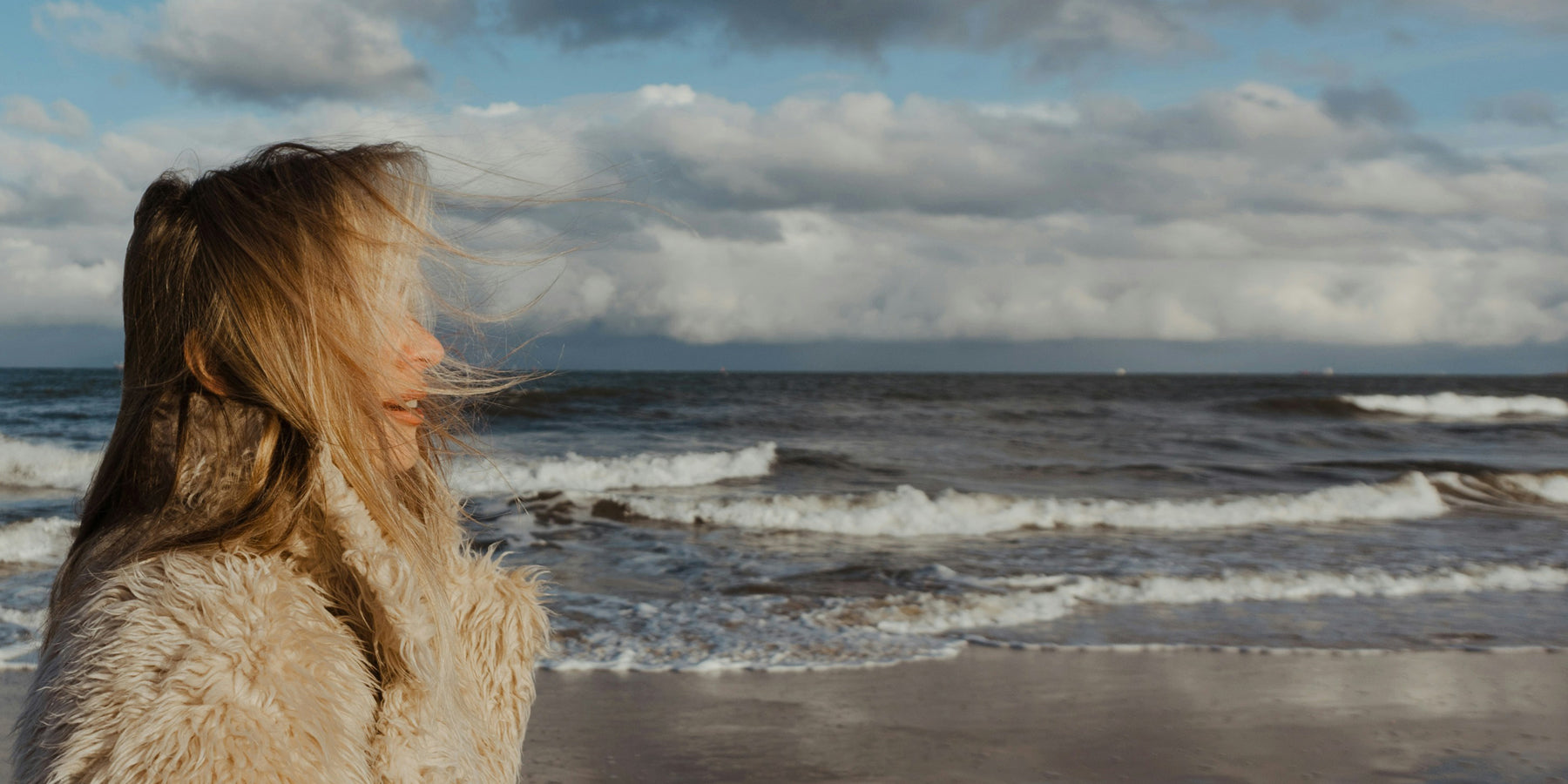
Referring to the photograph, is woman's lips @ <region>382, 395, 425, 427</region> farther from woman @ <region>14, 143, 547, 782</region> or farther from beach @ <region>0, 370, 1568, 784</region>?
beach @ <region>0, 370, 1568, 784</region>

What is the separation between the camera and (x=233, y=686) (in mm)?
826

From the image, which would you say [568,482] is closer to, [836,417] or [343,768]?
[836,417]

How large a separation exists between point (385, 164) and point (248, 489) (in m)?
0.38

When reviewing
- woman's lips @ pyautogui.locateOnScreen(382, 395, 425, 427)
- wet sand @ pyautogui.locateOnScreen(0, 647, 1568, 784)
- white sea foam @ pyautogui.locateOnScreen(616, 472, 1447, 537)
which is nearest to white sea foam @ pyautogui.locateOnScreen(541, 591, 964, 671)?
wet sand @ pyautogui.locateOnScreen(0, 647, 1568, 784)

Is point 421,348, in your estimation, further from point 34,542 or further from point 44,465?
point 44,465

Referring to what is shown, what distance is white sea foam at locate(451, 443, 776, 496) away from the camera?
1486 cm

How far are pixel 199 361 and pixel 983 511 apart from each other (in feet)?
40.3

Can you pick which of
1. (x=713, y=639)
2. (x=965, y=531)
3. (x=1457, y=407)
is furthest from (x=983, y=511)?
(x=1457, y=407)


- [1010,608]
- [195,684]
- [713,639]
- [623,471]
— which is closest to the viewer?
[195,684]

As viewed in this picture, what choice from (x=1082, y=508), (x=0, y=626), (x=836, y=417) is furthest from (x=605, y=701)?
(x=836, y=417)

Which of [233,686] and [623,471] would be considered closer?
[233,686]

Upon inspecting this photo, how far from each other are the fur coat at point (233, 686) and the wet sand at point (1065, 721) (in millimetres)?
3730

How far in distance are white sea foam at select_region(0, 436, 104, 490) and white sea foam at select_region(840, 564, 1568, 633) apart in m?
12.5

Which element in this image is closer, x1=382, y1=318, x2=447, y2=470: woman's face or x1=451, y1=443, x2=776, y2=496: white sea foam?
x1=382, y1=318, x2=447, y2=470: woman's face
